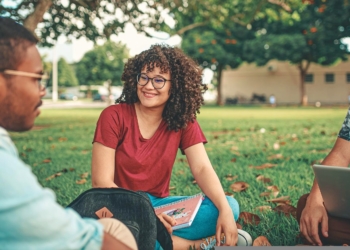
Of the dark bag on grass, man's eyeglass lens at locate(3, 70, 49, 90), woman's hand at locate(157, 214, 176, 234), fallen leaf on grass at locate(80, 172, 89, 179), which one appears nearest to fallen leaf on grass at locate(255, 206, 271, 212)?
woman's hand at locate(157, 214, 176, 234)

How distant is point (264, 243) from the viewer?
284 cm

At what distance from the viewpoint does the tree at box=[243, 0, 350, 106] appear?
1198 inches

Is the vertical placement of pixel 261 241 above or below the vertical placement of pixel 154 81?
below

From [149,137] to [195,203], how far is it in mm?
586

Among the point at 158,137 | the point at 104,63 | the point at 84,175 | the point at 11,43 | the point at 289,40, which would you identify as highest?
the point at 289,40

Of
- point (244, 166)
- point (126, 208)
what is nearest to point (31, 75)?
point (126, 208)

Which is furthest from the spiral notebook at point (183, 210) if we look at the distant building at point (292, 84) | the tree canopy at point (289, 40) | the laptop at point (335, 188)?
the distant building at point (292, 84)

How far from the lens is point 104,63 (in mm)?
67125

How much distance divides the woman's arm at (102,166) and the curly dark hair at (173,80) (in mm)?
461

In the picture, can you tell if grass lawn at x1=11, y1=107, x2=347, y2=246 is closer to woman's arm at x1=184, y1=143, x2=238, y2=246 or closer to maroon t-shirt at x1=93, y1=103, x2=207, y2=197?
woman's arm at x1=184, y1=143, x2=238, y2=246

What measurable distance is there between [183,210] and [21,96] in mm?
1570

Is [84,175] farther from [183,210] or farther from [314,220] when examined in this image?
[314,220]

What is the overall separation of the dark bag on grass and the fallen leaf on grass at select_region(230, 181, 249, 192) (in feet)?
7.63

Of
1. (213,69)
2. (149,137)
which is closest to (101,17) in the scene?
(149,137)
